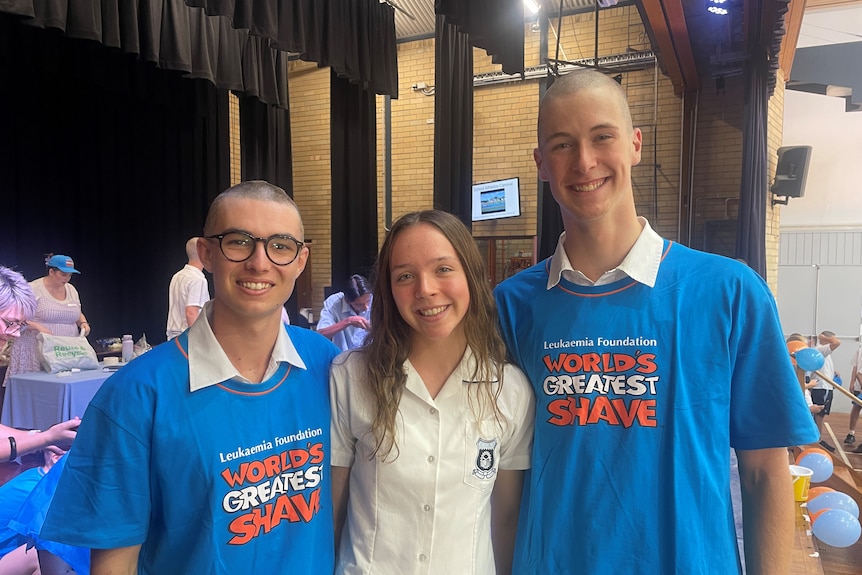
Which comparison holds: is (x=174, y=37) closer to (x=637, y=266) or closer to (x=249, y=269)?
(x=249, y=269)

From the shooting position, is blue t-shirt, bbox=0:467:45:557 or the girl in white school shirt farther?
blue t-shirt, bbox=0:467:45:557

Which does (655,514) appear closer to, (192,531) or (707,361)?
(707,361)

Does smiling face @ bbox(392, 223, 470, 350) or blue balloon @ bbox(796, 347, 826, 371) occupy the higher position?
smiling face @ bbox(392, 223, 470, 350)

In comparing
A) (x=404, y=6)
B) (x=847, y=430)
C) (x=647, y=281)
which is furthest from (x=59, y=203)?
(x=847, y=430)

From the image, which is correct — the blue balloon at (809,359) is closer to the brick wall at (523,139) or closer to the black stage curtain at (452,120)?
the black stage curtain at (452,120)

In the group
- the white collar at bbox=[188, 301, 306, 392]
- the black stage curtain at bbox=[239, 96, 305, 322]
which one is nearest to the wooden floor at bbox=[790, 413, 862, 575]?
the white collar at bbox=[188, 301, 306, 392]

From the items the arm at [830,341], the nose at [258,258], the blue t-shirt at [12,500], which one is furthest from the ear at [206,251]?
the arm at [830,341]

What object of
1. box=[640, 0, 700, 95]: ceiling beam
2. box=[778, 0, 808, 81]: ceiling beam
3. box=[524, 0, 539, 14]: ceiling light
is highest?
box=[524, 0, 539, 14]: ceiling light

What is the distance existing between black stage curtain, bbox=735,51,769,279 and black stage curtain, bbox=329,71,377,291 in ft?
15.0

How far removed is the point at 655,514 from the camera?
3.89 ft

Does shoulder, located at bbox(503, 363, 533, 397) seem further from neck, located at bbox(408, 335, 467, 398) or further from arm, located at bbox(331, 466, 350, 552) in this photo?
arm, located at bbox(331, 466, 350, 552)

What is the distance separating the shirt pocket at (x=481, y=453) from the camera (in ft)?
4.25

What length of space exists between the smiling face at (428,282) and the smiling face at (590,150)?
0.98 feet

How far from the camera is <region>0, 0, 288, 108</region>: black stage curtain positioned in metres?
→ 4.50
